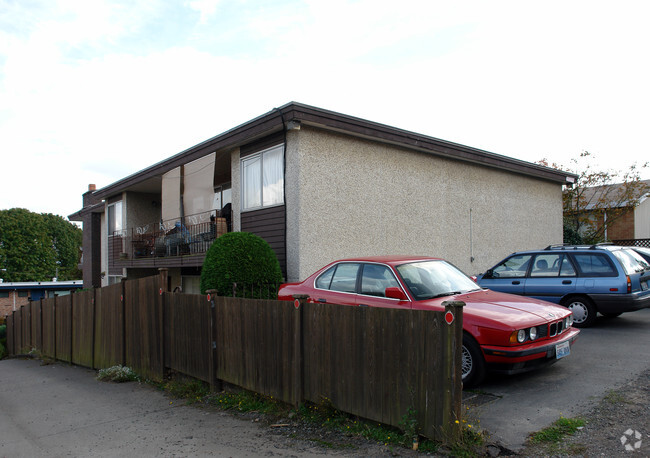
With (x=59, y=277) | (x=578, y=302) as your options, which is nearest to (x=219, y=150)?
(x=578, y=302)

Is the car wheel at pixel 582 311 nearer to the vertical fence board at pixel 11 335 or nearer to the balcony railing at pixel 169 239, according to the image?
the balcony railing at pixel 169 239

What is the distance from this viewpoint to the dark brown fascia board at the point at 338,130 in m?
10.8

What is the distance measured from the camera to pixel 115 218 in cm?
2069

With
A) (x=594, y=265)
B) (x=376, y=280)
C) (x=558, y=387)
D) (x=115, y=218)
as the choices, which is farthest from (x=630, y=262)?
(x=115, y=218)

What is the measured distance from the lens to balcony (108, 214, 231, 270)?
1355 centimetres

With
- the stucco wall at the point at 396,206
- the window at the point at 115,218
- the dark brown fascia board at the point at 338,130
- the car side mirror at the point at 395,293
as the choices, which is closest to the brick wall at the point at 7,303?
the window at the point at 115,218

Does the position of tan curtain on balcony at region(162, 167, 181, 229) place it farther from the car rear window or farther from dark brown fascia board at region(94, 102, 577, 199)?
the car rear window

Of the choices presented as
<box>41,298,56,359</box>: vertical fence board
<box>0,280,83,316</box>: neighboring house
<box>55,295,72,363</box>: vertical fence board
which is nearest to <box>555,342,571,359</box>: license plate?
<box>55,295,72,363</box>: vertical fence board

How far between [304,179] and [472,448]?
7473mm

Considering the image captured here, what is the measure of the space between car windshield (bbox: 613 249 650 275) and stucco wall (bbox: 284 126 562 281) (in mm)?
4443

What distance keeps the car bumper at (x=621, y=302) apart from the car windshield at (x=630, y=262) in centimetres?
46

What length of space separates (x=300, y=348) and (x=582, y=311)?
6.54 meters

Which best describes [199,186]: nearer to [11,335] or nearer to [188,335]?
[188,335]

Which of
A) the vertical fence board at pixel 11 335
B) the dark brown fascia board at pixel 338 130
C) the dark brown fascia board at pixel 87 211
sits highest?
the dark brown fascia board at pixel 338 130
